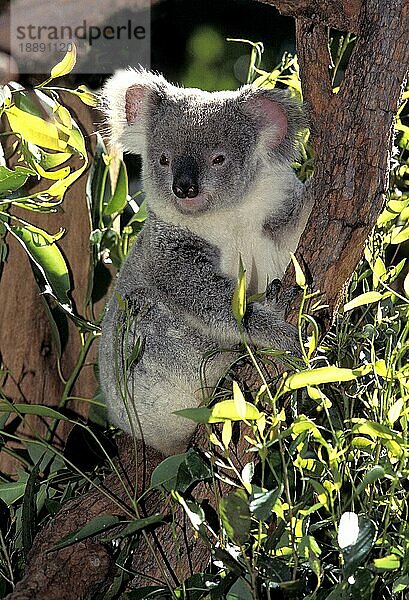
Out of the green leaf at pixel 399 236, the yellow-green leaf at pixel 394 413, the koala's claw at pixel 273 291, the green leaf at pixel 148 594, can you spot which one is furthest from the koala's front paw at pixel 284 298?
the green leaf at pixel 148 594

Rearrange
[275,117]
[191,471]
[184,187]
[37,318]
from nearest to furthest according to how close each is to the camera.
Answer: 1. [191,471]
2. [184,187]
3. [275,117]
4. [37,318]

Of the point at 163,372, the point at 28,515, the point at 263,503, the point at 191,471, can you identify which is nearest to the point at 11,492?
the point at 28,515

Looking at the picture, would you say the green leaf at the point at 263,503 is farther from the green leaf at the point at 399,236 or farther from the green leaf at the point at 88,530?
the green leaf at the point at 399,236

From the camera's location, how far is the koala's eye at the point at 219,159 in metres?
1.83

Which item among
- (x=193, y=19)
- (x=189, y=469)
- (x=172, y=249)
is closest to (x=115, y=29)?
(x=193, y=19)

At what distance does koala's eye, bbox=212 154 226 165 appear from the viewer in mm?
1828

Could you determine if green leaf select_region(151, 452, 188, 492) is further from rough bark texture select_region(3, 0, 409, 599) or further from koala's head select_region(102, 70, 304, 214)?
koala's head select_region(102, 70, 304, 214)

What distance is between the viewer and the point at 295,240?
201 cm

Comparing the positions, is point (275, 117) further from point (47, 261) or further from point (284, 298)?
point (47, 261)

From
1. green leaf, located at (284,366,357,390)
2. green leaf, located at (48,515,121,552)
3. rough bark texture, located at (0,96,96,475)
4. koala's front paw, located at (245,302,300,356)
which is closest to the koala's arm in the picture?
koala's front paw, located at (245,302,300,356)

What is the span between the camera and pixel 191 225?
1.95 metres

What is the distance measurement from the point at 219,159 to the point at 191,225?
0.19 m

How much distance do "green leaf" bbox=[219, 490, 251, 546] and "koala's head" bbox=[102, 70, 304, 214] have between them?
86 centimetres

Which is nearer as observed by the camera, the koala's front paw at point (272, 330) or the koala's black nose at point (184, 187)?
the koala's front paw at point (272, 330)
